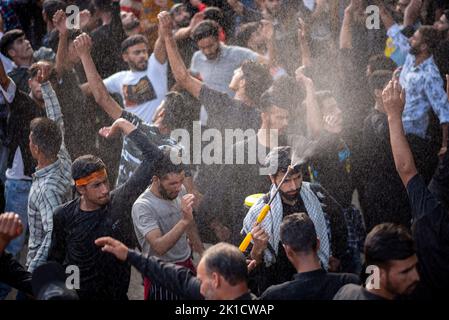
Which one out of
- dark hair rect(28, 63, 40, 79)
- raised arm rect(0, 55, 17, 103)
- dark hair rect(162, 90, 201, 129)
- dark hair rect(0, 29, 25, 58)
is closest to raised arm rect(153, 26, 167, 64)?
dark hair rect(162, 90, 201, 129)

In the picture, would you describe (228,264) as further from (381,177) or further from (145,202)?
(381,177)

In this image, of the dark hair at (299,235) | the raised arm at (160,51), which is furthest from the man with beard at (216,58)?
the dark hair at (299,235)

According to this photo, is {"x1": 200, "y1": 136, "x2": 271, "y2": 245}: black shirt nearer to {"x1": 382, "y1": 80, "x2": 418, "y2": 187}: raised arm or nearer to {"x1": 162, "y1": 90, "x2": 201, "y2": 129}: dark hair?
{"x1": 162, "y1": 90, "x2": 201, "y2": 129}: dark hair

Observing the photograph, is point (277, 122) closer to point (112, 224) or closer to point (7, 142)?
point (112, 224)

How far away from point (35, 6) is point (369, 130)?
5.33 metres

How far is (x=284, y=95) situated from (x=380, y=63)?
171cm

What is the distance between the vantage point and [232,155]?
533 centimetres

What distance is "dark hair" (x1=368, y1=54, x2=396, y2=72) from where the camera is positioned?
7000mm

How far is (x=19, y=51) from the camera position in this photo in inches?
289

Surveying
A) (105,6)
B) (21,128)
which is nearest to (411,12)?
(105,6)

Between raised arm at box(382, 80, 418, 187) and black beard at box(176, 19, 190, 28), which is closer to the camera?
raised arm at box(382, 80, 418, 187)

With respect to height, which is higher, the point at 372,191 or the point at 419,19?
→ the point at 419,19

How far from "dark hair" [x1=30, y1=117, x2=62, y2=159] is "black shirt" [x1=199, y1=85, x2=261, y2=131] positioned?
1287 mm

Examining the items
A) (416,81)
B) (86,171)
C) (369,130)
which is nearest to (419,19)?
(416,81)
